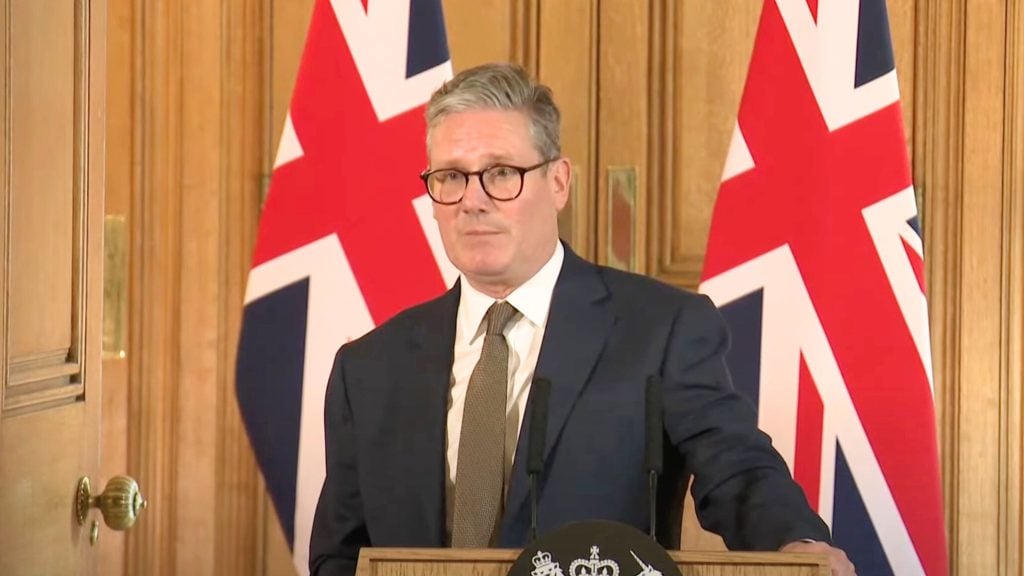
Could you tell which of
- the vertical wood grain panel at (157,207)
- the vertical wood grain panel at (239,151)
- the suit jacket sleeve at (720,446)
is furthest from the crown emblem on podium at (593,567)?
the vertical wood grain panel at (157,207)

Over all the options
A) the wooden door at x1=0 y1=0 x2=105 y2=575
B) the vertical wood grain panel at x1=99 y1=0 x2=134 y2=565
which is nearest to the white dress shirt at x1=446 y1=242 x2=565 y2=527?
the wooden door at x1=0 y1=0 x2=105 y2=575

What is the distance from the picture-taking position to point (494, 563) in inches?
49.1

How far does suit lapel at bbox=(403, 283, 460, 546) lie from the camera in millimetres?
1813

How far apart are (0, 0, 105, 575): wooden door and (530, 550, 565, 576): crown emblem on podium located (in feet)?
2.62

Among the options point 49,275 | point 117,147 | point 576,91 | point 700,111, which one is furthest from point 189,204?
point 49,275

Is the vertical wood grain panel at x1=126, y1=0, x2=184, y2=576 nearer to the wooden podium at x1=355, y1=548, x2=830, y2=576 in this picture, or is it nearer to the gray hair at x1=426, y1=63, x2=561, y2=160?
the gray hair at x1=426, y1=63, x2=561, y2=160

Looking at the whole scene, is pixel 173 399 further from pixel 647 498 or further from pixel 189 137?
pixel 647 498

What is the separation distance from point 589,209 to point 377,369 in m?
1.38

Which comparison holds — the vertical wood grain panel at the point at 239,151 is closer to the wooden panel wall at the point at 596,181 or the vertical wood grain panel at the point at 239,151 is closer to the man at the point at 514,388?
the wooden panel wall at the point at 596,181

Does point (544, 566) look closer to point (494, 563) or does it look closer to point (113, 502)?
point (494, 563)

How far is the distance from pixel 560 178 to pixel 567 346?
24 centimetres

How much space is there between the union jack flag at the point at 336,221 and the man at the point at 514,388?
111 centimetres

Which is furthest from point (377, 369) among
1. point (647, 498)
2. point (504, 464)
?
point (647, 498)

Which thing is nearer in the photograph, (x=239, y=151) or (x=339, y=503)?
(x=339, y=503)
